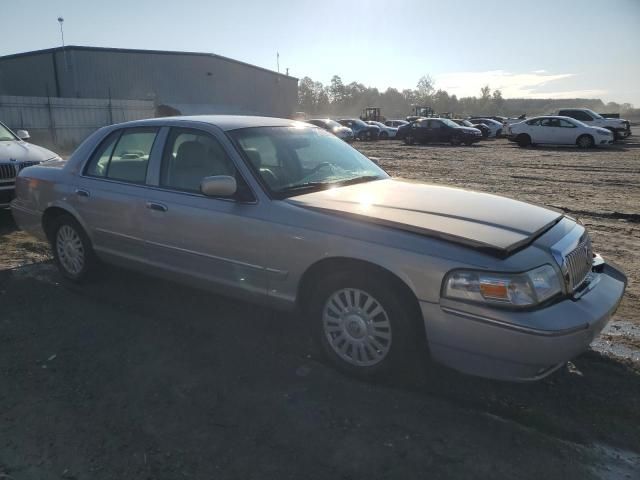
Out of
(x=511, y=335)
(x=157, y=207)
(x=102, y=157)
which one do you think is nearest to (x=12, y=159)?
(x=102, y=157)

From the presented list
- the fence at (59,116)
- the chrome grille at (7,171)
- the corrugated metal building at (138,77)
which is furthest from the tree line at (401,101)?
the chrome grille at (7,171)

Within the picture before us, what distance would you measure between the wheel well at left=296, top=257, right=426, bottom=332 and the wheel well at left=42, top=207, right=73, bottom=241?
2.86 m

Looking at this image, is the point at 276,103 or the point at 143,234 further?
the point at 276,103

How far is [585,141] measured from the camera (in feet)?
74.3

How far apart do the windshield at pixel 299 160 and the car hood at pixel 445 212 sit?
0.63ft

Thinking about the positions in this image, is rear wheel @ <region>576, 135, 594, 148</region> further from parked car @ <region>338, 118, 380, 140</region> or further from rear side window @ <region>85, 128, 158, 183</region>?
rear side window @ <region>85, 128, 158, 183</region>

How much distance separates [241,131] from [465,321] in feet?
7.37

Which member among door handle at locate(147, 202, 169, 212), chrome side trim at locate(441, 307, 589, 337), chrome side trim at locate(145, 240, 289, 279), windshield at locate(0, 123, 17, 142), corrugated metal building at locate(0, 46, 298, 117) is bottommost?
chrome side trim at locate(441, 307, 589, 337)

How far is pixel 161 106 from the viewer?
38125 mm

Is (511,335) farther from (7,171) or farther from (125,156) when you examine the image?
(7,171)

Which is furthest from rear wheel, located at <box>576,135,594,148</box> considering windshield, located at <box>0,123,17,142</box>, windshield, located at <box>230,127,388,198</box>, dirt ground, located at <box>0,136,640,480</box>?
windshield, located at <box>0,123,17,142</box>

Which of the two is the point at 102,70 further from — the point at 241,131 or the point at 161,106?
the point at 241,131

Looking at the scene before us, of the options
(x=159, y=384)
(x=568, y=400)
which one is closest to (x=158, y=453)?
(x=159, y=384)

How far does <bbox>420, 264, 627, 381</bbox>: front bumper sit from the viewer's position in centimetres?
269
